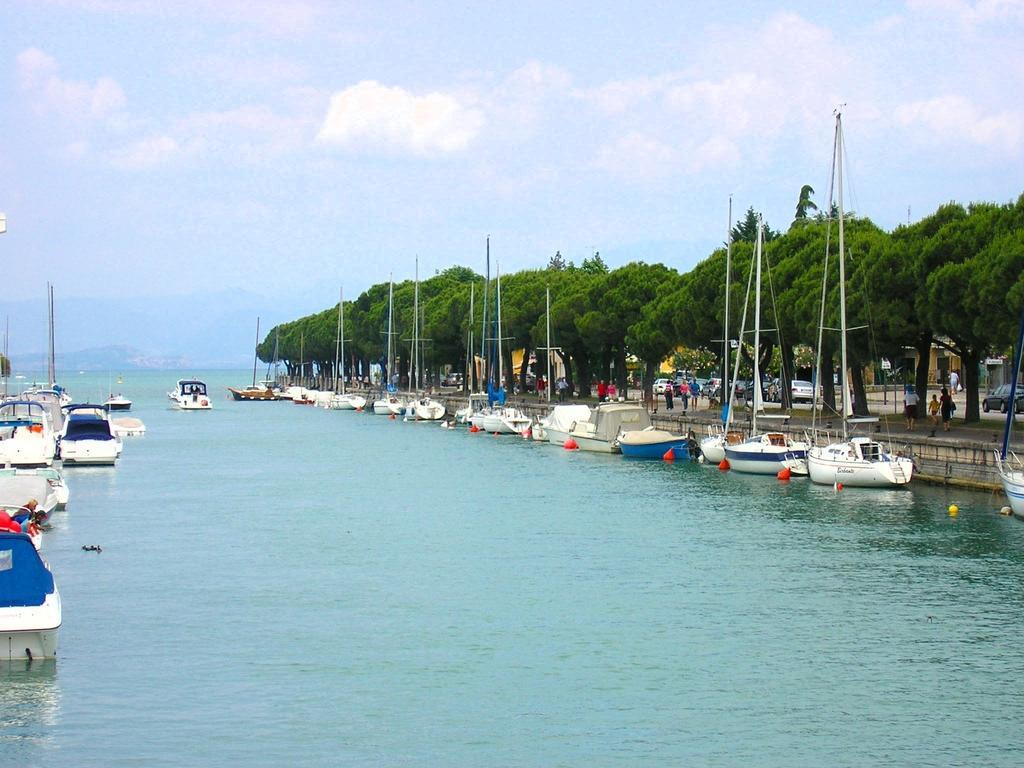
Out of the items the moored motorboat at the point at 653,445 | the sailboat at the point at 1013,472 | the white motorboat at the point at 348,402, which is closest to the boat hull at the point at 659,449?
the moored motorboat at the point at 653,445

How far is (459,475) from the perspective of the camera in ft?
207

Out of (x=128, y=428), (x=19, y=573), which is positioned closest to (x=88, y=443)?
(x=128, y=428)

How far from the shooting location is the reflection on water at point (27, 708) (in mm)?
20141

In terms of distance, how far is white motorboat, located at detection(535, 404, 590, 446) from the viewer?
77.5 m

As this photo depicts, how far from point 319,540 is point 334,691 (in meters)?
18.4

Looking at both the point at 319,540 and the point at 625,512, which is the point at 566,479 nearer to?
the point at 625,512

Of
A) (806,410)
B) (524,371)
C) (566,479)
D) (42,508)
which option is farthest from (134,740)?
(524,371)

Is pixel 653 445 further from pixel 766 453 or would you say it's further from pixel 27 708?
pixel 27 708

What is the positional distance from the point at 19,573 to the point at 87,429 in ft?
Result: 152

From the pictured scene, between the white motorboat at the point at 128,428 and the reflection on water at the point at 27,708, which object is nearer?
the reflection on water at the point at 27,708

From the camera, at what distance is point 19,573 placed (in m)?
23.2

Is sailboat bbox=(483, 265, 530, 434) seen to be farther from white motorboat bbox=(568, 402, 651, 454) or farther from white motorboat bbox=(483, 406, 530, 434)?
white motorboat bbox=(568, 402, 651, 454)

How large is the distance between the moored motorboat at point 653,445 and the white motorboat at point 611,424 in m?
2.32

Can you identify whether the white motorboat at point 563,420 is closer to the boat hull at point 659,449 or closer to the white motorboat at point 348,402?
the boat hull at point 659,449
